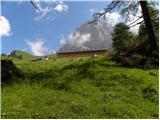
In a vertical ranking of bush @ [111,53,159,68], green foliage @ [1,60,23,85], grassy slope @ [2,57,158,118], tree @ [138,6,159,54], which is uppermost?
tree @ [138,6,159,54]

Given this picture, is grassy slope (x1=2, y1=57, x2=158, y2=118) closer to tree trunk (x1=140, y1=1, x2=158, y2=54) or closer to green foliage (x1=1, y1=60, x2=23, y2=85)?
green foliage (x1=1, y1=60, x2=23, y2=85)

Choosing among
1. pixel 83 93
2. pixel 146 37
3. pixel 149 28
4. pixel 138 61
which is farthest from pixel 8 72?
pixel 146 37

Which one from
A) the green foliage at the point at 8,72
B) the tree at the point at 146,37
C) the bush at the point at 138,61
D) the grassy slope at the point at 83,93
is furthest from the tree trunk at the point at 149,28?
the green foliage at the point at 8,72

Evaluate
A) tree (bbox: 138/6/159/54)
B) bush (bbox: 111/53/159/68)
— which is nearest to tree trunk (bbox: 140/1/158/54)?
tree (bbox: 138/6/159/54)

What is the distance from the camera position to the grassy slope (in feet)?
40.9

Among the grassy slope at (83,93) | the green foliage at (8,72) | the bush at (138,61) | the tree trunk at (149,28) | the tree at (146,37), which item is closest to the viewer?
the grassy slope at (83,93)

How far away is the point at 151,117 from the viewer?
12477 mm

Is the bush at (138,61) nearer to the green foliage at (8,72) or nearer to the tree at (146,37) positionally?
the tree at (146,37)

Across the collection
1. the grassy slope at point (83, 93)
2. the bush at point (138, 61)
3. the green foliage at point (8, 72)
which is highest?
the bush at point (138, 61)

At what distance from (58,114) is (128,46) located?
11.3 metres

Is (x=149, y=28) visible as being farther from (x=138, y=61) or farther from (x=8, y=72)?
(x=8, y=72)

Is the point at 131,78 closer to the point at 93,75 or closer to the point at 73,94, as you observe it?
the point at 93,75

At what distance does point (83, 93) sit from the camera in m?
14.7

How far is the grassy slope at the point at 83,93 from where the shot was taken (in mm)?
12461
